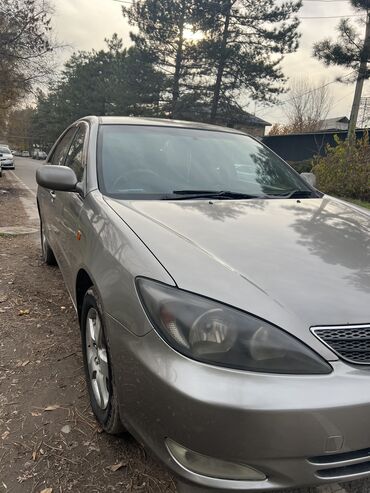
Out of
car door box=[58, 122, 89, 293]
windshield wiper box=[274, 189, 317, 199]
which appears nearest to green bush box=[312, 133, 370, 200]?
windshield wiper box=[274, 189, 317, 199]

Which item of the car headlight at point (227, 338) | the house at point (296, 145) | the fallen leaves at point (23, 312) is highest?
the house at point (296, 145)

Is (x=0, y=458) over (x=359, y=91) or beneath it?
beneath

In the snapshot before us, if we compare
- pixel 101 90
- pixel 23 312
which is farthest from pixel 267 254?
pixel 101 90

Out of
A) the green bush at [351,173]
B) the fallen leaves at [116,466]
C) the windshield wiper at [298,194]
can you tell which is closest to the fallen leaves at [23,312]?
the fallen leaves at [116,466]

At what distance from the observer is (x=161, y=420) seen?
4.91 ft

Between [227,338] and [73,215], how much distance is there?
1.66m

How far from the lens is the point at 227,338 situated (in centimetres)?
149

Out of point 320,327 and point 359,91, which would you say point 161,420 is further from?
point 359,91

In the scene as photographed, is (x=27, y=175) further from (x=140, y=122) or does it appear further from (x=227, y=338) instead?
(x=227, y=338)

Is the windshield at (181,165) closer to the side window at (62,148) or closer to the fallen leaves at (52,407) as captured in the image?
the side window at (62,148)

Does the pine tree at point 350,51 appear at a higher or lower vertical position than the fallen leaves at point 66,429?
higher

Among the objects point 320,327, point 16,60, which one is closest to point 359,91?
point 16,60

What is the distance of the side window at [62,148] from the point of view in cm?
394

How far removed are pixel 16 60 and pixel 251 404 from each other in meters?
18.6
